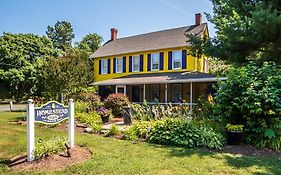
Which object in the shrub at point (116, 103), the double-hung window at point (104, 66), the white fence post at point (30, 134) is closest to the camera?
the white fence post at point (30, 134)

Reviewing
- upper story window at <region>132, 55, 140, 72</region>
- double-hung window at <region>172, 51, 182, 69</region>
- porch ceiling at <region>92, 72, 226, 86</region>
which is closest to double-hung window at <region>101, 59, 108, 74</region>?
porch ceiling at <region>92, 72, 226, 86</region>

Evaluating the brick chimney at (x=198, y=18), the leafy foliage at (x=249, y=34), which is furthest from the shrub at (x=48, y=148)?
the brick chimney at (x=198, y=18)

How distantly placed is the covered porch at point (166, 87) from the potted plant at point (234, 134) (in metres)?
8.67

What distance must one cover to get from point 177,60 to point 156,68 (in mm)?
2058

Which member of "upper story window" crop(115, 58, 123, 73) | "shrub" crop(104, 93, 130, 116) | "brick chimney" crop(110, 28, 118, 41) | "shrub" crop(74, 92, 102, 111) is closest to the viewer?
"shrub" crop(74, 92, 102, 111)

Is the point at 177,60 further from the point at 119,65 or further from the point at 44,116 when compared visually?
the point at 44,116

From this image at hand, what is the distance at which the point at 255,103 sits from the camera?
25.0ft

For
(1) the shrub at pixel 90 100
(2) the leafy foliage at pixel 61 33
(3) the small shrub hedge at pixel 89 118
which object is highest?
(2) the leafy foliage at pixel 61 33

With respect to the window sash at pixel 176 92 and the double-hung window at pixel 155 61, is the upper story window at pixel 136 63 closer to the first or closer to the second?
the double-hung window at pixel 155 61

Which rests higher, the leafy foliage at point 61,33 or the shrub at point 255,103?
the leafy foliage at point 61,33

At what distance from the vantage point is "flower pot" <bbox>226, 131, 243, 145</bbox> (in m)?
7.79

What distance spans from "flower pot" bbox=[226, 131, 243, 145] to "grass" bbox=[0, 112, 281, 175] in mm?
1271

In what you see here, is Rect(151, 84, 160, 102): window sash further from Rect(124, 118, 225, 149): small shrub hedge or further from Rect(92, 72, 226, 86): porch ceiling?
Rect(124, 118, 225, 149): small shrub hedge

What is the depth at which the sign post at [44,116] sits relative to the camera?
582 centimetres
